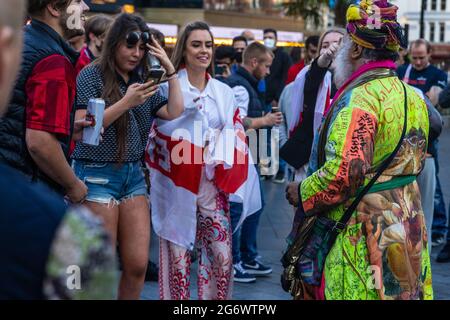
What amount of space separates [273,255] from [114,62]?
3.62m

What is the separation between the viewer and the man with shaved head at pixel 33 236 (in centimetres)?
127

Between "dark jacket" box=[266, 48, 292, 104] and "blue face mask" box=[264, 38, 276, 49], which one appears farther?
"blue face mask" box=[264, 38, 276, 49]

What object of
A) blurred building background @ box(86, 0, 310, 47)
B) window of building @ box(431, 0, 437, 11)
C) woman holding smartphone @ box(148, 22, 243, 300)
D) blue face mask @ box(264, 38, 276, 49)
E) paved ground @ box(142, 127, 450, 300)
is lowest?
paved ground @ box(142, 127, 450, 300)

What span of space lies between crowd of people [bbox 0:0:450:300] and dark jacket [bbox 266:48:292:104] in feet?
22.9

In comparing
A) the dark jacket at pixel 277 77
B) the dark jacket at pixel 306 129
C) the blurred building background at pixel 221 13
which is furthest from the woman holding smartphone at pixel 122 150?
the blurred building background at pixel 221 13

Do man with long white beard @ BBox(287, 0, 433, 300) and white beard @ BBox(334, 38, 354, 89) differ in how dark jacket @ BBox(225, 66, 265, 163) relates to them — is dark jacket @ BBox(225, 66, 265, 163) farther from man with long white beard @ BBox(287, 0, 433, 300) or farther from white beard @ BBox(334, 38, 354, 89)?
man with long white beard @ BBox(287, 0, 433, 300)

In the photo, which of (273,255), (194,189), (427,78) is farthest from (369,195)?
(427,78)

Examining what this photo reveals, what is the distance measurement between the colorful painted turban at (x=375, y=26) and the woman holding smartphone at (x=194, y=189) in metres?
1.93

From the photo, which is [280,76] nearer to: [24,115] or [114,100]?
[114,100]

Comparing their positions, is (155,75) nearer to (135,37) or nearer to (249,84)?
(135,37)

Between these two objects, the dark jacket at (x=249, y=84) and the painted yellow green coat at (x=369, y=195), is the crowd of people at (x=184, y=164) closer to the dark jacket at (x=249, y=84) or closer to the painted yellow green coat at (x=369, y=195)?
the painted yellow green coat at (x=369, y=195)

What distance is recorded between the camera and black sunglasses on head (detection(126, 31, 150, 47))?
490cm

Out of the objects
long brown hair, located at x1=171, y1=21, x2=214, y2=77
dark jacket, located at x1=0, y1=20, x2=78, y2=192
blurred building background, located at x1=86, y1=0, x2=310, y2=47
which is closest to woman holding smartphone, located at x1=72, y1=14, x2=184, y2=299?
long brown hair, located at x1=171, y1=21, x2=214, y2=77
